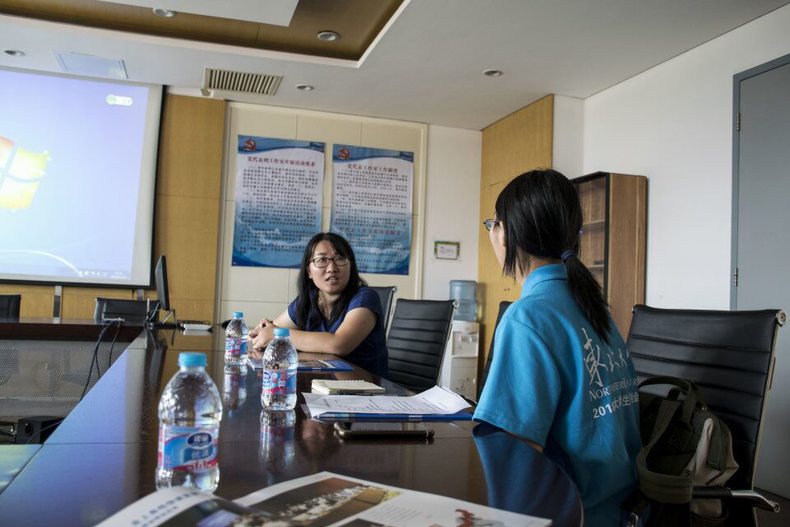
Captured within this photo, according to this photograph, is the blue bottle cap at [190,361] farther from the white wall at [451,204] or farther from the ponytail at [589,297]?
the white wall at [451,204]

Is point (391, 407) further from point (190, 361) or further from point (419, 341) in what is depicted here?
point (419, 341)

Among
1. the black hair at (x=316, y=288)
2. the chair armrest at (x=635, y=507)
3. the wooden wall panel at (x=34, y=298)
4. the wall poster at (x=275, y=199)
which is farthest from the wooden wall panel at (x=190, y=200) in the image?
Result: the chair armrest at (x=635, y=507)

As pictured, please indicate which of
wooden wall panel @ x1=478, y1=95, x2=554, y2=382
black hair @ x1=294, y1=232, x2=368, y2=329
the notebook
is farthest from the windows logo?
the notebook

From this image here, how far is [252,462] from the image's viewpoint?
0.81 metres

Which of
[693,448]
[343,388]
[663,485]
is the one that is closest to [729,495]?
[693,448]

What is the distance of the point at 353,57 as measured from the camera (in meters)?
4.68

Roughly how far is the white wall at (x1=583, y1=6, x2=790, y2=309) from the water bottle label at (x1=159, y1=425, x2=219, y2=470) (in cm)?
353

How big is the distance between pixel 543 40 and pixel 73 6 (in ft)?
10.5

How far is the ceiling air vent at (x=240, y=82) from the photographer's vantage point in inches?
189

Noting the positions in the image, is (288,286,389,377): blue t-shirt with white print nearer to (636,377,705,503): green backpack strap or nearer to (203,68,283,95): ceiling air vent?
(636,377,705,503): green backpack strap

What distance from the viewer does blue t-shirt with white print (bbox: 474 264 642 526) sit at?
1054mm

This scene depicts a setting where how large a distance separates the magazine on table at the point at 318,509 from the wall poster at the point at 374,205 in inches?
196

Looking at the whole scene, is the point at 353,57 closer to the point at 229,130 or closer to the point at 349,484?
the point at 229,130

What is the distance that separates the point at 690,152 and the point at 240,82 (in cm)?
348
